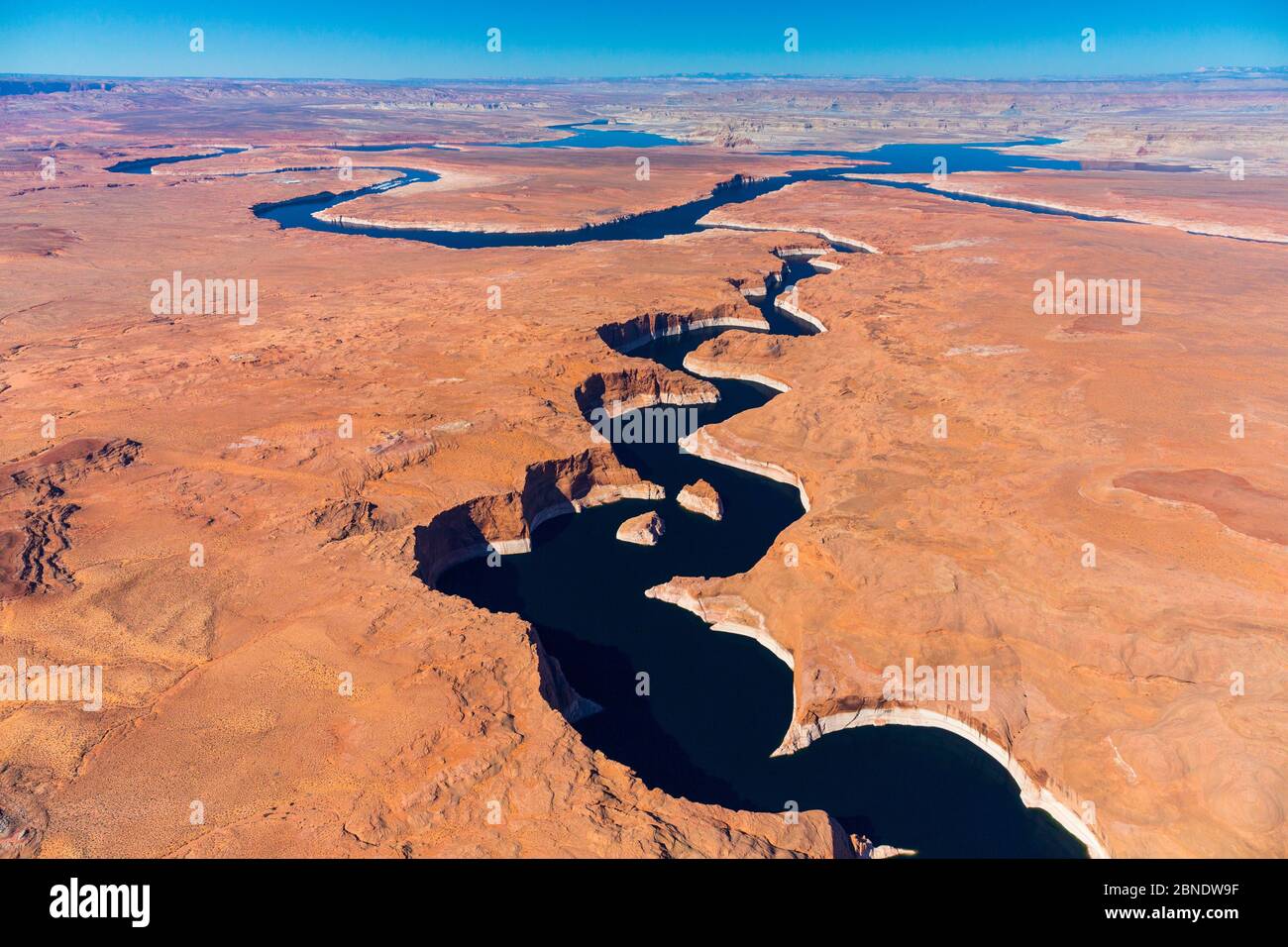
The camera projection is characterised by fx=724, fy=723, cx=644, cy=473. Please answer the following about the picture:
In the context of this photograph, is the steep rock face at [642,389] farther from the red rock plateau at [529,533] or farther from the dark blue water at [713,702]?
the dark blue water at [713,702]

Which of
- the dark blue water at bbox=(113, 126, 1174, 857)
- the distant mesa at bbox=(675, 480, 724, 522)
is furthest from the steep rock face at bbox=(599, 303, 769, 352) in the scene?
the distant mesa at bbox=(675, 480, 724, 522)

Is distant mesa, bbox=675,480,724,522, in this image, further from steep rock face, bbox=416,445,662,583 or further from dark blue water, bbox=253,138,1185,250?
dark blue water, bbox=253,138,1185,250

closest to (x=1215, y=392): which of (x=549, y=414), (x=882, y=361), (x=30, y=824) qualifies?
(x=882, y=361)

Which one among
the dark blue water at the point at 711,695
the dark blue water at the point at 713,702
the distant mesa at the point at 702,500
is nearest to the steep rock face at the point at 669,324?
the dark blue water at the point at 711,695

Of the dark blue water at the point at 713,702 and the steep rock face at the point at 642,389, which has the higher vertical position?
the steep rock face at the point at 642,389

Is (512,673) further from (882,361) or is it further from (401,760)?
(882,361)

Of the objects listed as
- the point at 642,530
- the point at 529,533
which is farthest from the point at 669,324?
the point at 529,533
